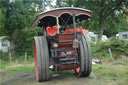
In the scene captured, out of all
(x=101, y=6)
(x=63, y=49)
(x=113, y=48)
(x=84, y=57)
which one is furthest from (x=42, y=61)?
(x=101, y=6)

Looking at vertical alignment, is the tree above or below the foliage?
above

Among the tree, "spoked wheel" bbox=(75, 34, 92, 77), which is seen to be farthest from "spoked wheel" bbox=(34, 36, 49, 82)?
the tree

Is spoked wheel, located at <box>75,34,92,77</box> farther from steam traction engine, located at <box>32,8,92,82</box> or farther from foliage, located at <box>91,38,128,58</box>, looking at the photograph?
foliage, located at <box>91,38,128,58</box>

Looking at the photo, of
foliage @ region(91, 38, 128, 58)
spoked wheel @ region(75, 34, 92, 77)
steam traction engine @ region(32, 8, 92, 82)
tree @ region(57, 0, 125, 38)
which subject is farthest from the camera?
tree @ region(57, 0, 125, 38)

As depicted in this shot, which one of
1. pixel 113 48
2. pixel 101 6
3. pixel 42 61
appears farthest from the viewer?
pixel 101 6

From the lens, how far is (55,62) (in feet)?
17.7

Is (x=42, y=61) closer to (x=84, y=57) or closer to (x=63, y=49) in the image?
(x=63, y=49)

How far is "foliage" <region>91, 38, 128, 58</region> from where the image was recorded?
11.8m

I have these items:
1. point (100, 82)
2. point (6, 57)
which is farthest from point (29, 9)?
point (100, 82)

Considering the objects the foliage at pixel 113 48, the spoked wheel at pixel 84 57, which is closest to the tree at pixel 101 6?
the foliage at pixel 113 48

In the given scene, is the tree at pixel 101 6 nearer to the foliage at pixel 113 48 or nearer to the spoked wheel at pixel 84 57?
the foliage at pixel 113 48

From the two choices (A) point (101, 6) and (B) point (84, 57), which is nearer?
(B) point (84, 57)

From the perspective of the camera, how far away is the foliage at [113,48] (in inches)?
464

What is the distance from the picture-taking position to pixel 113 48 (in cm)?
1245
